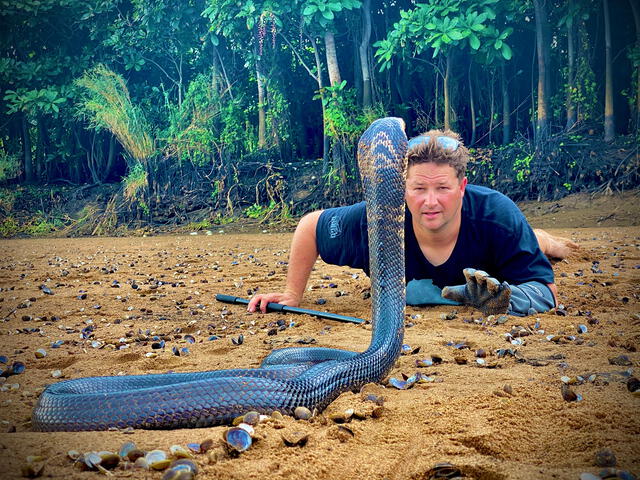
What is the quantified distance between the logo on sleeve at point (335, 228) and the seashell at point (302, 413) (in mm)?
2398

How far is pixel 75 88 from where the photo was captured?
16609 millimetres

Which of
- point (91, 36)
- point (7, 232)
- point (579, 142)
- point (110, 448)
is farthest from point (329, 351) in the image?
point (91, 36)

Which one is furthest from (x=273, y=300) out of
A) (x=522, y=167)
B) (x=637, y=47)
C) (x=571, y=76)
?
(x=637, y=47)

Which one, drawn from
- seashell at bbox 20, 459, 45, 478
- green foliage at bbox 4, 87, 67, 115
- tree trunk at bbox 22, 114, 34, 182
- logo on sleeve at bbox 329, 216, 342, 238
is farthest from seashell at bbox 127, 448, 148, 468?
tree trunk at bbox 22, 114, 34, 182

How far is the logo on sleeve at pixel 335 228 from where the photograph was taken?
4691 millimetres

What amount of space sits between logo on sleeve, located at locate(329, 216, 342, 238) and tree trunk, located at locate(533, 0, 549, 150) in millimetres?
9629

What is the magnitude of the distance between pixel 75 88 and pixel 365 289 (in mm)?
13634

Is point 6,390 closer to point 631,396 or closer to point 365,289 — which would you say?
point 631,396

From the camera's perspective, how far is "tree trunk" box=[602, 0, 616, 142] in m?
12.5

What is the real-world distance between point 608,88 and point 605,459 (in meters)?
12.6

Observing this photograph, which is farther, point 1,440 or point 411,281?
point 411,281

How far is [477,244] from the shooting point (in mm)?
4398

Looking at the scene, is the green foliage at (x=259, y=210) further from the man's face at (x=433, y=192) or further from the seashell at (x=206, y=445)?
the seashell at (x=206, y=445)

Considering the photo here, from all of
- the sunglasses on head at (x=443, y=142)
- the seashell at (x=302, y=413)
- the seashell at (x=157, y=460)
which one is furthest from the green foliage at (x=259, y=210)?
the seashell at (x=157, y=460)
